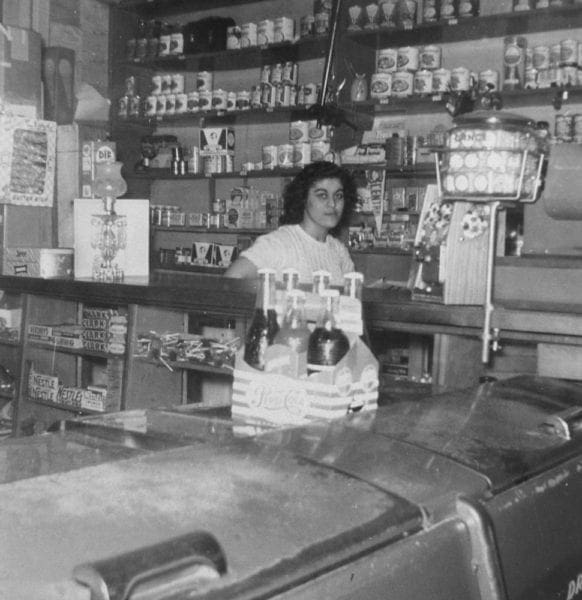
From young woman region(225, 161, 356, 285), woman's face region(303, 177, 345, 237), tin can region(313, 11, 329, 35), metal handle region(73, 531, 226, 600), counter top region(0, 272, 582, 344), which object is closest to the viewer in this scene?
metal handle region(73, 531, 226, 600)

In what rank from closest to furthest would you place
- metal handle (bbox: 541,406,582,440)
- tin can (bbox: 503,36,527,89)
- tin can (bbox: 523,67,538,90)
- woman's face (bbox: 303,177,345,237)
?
metal handle (bbox: 541,406,582,440)
woman's face (bbox: 303,177,345,237)
tin can (bbox: 523,67,538,90)
tin can (bbox: 503,36,527,89)

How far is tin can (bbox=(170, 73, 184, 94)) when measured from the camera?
20.6 ft

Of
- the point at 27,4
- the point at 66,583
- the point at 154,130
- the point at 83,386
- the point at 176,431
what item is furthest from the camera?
the point at 154,130

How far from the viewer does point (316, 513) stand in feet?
2.46

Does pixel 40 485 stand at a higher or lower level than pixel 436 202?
lower

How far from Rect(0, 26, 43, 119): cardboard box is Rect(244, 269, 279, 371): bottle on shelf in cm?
412

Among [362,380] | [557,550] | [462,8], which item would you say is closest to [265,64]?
[462,8]

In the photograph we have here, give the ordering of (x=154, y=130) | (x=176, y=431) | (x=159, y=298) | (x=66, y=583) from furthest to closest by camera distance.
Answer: (x=154, y=130), (x=159, y=298), (x=176, y=431), (x=66, y=583)

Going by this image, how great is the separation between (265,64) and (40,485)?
5537 millimetres

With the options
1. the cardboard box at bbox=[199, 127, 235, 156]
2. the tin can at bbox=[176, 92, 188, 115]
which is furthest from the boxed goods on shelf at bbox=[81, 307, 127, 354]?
the tin can at bbox=[176, 92, 188, 115]

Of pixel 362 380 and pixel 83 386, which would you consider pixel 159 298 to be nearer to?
pixel 83 386

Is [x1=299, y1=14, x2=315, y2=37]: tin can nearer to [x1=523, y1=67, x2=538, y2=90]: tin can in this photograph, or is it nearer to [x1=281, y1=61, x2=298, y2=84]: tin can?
[x1=281, y1=61, x2=298, y2=84]: tin can

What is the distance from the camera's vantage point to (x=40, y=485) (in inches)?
30.7

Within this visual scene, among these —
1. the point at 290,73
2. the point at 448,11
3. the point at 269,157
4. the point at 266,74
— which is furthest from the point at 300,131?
the point at 448,11
